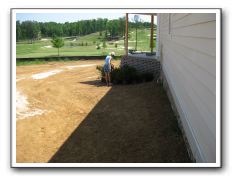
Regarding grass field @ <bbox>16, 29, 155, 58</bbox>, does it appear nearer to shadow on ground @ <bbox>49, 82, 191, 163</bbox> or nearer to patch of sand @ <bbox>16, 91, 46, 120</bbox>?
patch of sand @ <bbox>16, 91, 46, 120</bbox>

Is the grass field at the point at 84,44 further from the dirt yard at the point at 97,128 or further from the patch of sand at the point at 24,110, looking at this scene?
the patch of sand at the point at 24,110

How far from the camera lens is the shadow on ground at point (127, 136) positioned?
5023mm

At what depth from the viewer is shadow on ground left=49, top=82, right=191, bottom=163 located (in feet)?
16.5

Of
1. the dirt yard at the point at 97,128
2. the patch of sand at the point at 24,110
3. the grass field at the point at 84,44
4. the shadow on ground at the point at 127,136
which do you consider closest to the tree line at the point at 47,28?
the dirt yard at the point at 97,128

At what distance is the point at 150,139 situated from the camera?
569cm

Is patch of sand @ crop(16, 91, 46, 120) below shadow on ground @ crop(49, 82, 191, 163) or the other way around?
the other way around

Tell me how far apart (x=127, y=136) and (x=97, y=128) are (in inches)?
28.9

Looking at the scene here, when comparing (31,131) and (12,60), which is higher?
(12,60)

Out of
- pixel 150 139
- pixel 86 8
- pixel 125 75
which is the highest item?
pixel 86 8

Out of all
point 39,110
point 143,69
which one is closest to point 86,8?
point 39,110

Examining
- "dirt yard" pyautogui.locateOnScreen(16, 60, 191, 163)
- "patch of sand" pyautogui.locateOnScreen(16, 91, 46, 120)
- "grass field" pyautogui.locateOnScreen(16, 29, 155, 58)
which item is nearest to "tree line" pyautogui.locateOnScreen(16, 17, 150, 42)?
"dirt yard" pyautogui.locateOnScreen(16, 60, 191, 163)

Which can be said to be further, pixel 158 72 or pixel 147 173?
pixel 158 72
